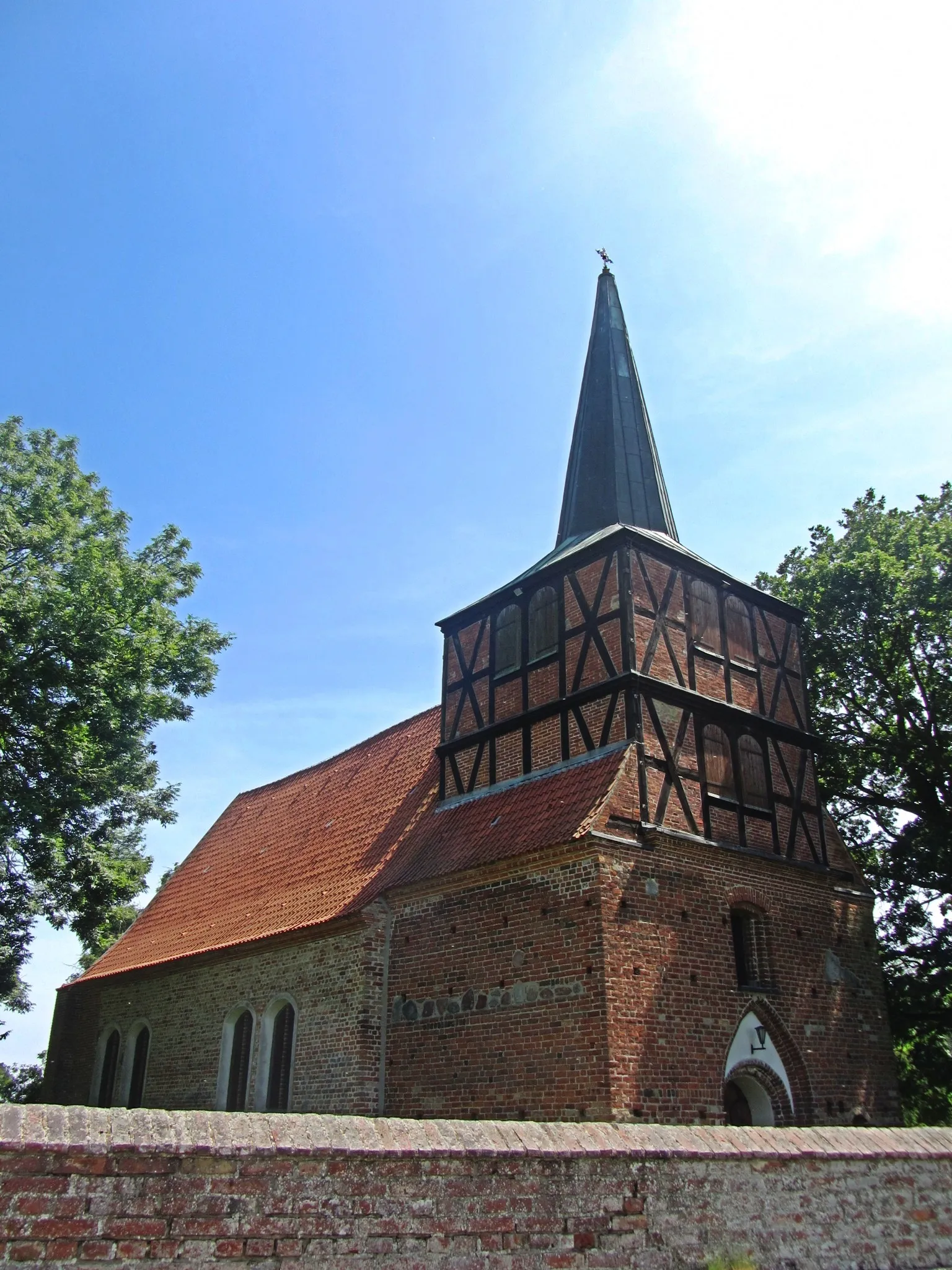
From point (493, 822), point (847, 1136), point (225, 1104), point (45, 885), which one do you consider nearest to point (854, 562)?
point (493, 822)

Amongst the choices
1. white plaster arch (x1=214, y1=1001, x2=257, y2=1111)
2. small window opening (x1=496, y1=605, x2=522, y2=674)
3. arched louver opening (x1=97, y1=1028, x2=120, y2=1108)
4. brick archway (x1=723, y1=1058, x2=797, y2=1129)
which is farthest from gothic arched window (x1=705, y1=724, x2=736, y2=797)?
arched louver opening (x1=97, y1=1028, x2=120, y2=1108)

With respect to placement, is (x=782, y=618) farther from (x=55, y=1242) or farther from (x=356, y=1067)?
(x=55, y=1242)

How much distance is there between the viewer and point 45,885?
17.8 metres

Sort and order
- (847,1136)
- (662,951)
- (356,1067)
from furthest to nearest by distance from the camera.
A: (356,1067) < (662,951) < (847,1136)

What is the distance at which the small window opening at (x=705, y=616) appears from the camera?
15.3 metres

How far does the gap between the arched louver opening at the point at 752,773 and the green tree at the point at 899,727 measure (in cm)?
550

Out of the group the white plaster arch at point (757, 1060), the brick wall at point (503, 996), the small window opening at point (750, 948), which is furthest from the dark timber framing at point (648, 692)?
the white plaster arch at point (757, 1060)

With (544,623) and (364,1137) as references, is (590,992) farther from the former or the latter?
(364,1137)

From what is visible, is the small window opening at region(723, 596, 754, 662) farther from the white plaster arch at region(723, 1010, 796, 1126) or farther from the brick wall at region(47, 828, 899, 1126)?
the white plaster arch at region(723, 1010, 796, 1126)

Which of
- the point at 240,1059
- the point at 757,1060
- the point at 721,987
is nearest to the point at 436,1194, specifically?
the point at 721,987

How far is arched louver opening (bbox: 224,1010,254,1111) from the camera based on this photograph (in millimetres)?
16344

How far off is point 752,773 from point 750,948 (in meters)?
2.60

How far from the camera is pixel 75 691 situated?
16672mm

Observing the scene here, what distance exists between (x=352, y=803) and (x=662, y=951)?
873 cm
